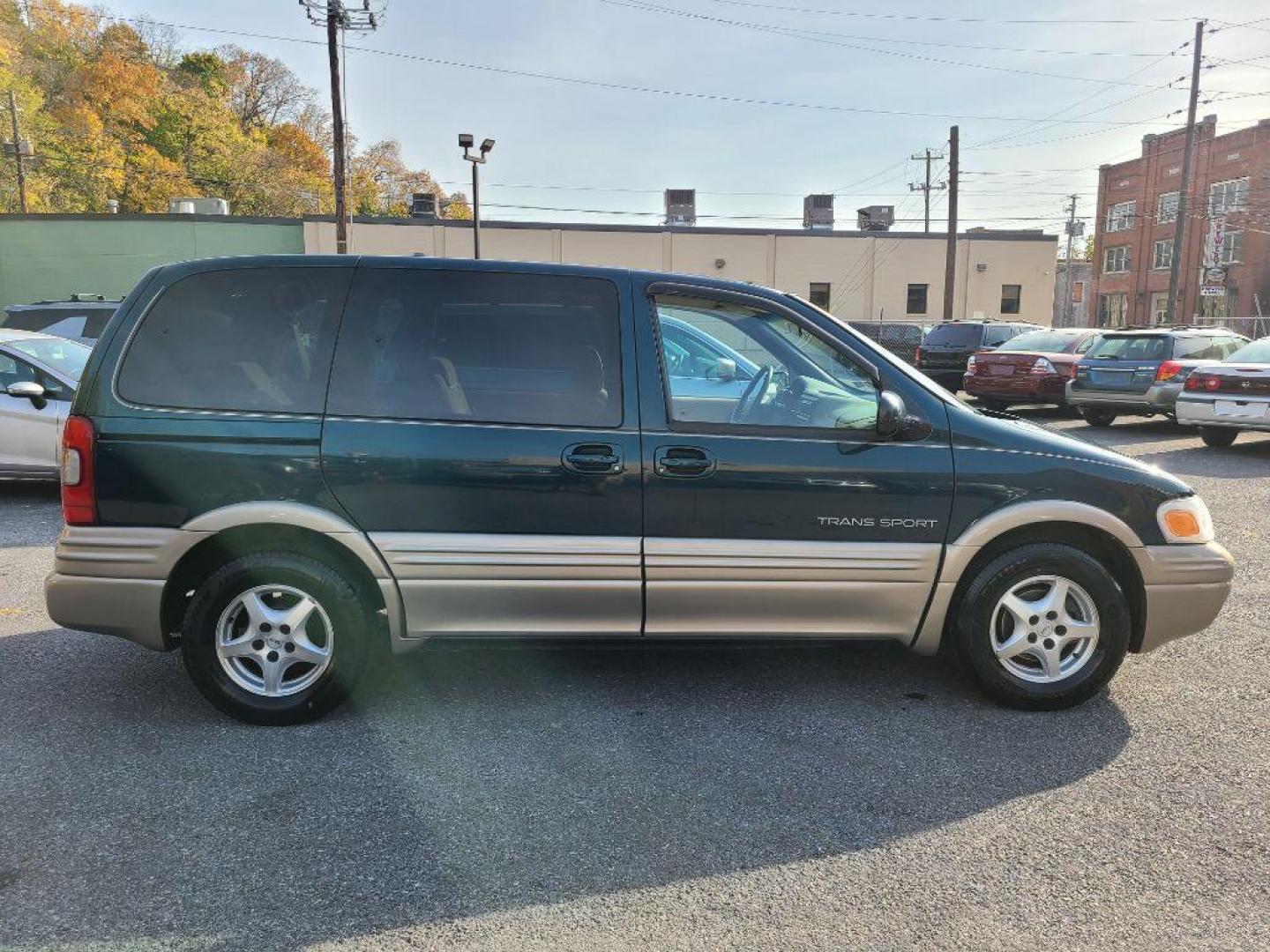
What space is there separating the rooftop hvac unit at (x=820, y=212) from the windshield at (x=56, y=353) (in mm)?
40881

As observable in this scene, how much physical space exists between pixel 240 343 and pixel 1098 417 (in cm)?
1376

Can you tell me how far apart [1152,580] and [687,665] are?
81.6 inches

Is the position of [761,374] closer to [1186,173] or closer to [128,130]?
[1186,173]

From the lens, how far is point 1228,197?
148 feet

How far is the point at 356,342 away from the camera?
145 inches

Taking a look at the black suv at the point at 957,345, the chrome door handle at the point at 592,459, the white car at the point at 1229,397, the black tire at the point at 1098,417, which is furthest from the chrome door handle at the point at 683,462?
the black suv at the point at 957,345

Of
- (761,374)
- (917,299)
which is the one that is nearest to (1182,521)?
(761,374)

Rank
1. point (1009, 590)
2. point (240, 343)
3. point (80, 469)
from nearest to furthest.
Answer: point (80, 469)
point (240, 343)
point (1009, 590)

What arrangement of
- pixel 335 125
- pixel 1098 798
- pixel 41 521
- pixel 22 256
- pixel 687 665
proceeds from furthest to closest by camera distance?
pixel 22 256 → pixel 335 125 → pixel 41 521 → pixel 687 665 → pixel 1098 798

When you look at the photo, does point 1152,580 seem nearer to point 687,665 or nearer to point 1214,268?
point 687,665

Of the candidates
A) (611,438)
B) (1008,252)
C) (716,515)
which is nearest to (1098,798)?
(716,515)

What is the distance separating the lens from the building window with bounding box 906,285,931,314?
4191 centimetres

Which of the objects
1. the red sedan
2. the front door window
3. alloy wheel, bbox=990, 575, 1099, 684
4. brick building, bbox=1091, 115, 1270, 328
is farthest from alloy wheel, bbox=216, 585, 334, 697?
brick building, bbox=1091, 115, 1270, 328

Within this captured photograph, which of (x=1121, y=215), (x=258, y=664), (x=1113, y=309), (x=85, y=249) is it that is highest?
(x=1121, y=215)
